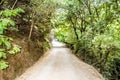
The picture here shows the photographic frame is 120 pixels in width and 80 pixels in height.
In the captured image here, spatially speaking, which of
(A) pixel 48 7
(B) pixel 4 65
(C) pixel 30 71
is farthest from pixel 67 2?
(B) pixel 4 65

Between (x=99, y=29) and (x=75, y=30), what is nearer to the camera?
(x=99, y=29)

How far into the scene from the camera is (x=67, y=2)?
27953 millimetres

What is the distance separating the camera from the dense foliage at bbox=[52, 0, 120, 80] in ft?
73.4

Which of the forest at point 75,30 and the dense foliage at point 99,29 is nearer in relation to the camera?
the forest at point 75,30

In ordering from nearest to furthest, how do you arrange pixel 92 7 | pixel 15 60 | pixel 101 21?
pixel 15 60
pixel 101 21
pixel 92 7

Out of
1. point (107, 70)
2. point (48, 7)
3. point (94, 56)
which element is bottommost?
point (107, 70)

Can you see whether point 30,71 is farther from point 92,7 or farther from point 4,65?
point 4,65

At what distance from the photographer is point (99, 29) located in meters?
24.3

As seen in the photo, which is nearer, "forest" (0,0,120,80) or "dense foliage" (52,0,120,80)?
"forest" (0,0,120,80)

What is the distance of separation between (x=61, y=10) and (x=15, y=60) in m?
15.5

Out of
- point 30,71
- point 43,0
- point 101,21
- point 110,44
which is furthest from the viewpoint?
point 101,21

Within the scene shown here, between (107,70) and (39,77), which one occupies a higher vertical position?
(39,77)

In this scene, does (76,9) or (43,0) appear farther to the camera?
(76,9)

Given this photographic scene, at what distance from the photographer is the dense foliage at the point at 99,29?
22359mm
